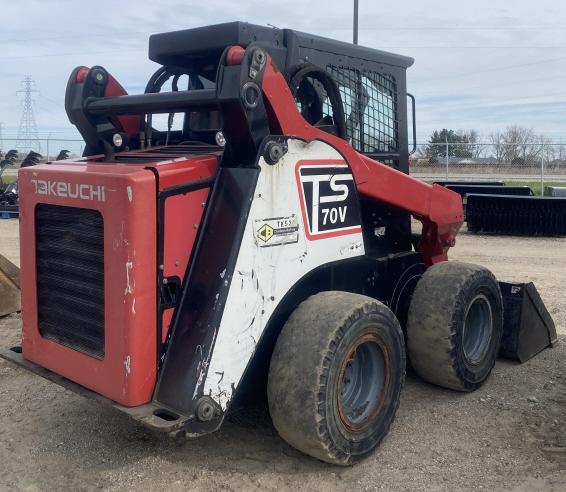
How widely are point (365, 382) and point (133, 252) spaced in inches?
61.1

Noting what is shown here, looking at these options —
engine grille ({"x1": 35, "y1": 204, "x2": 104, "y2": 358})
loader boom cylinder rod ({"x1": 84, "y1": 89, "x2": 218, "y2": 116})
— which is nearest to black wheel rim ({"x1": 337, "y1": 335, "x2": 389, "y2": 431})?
engine grille ({"x1": 35, "y1": 204, "x2": 104, "y2": 358})

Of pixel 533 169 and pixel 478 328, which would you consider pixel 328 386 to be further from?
pixel 533 169

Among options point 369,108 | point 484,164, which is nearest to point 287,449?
point 369,108

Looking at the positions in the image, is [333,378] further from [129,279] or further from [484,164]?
[484,164]

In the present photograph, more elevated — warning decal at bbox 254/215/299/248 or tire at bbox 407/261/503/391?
warning decal at bbox 254/215/299/248

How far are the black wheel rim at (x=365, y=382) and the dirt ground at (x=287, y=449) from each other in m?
0.26

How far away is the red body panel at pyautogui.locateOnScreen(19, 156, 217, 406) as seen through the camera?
297 cm

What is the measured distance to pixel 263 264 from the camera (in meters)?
3.21

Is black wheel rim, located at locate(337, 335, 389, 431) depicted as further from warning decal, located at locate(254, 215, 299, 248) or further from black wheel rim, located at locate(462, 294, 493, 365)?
black wheel rim, located at locate(462, 294, 493, 365)

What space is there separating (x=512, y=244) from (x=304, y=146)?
8843 millimetres

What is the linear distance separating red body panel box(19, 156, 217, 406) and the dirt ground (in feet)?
2.00

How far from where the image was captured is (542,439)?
3.89 meters

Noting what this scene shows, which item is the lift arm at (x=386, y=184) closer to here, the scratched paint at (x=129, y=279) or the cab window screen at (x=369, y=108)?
the cab window screen at (x=369, y=108)

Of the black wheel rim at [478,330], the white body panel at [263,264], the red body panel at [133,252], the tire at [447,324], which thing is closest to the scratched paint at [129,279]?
the red body panel at [133,252]
